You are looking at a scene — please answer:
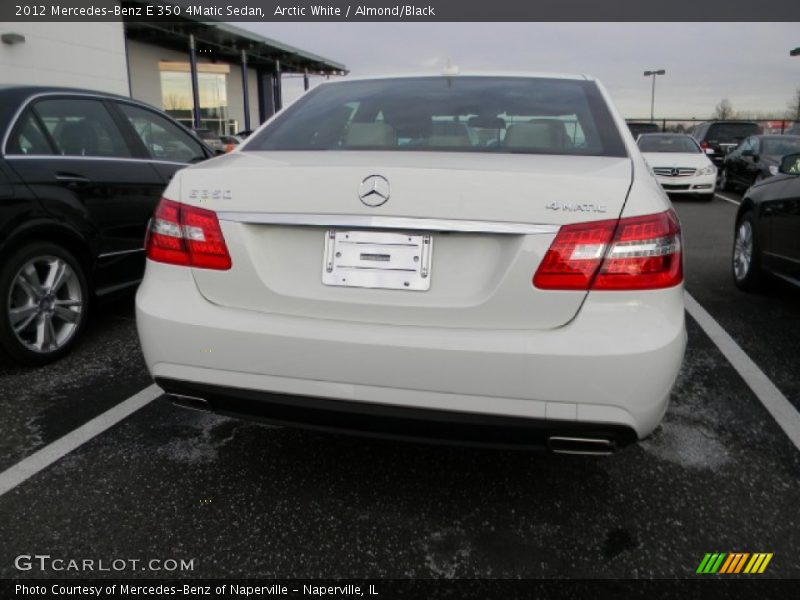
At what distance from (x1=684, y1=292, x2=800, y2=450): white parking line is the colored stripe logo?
37.0 inches

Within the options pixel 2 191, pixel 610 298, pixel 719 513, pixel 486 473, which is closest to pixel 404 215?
pixel 610 298

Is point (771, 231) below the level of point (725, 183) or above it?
above

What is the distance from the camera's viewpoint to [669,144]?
47.8ft

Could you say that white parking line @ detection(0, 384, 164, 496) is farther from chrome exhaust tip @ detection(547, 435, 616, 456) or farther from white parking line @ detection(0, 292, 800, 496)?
chrome exhaust tip @ detection(547, 435, 616, 456)

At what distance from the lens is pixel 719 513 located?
2408mm

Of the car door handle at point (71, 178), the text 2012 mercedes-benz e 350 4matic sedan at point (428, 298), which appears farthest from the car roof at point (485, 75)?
the car door handle at point (71, 178)

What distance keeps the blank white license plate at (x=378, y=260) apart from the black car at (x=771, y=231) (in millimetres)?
3704

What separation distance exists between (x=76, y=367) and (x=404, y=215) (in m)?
2.66

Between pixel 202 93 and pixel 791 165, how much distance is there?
36.0 meters

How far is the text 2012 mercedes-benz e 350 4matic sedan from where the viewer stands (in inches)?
76.4

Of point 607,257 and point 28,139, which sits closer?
point 607,257

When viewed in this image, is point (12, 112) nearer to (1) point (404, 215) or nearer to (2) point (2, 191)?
(2) point (2, 191)

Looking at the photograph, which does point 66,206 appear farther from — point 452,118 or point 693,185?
point 693,185

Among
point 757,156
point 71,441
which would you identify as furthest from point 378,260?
point 757,156
